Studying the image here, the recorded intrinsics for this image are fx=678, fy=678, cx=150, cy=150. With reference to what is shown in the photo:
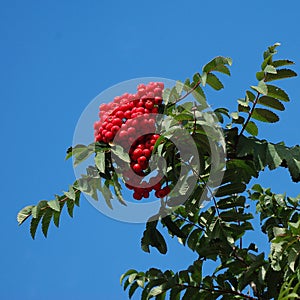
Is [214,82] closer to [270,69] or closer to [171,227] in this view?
[270,69]

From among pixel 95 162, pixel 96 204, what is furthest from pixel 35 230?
pixel 95 162

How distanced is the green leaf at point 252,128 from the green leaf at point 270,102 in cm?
15

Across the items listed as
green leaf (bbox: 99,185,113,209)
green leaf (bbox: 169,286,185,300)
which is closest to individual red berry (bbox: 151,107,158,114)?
green leaf (bbox: 99,185,113,209)

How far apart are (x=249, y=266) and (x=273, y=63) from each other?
4.07 ft

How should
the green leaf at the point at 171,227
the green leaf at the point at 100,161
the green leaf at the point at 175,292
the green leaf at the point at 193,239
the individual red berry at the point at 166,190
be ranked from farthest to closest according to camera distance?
the green leaf at the point at 193,239, the green leaf at the point at 175,292, the green leaf at the point at 171,227, the individual red berry at the point at 166,190, the green leaf at the point at 100,161

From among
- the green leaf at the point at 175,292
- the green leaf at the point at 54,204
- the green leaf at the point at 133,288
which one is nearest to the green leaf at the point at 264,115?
the green leaf at the point at 175,292

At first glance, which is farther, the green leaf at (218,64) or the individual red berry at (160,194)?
the individual red berry at (160,194)

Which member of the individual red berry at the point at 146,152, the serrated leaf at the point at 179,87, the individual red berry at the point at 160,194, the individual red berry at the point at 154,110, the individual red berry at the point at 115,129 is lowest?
the individual red berry at the point at 160,194

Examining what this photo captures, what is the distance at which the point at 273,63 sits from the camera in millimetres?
3732

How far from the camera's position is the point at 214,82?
3.77 meters

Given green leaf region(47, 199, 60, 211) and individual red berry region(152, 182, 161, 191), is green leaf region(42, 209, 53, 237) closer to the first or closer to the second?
green leaf region(47, 199, 60, 211)

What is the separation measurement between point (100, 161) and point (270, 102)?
100 centimetres

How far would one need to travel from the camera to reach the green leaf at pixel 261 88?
360 centimetres

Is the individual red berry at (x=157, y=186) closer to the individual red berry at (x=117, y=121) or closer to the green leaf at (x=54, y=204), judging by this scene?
the individual red berry at (x=117, y=121)
